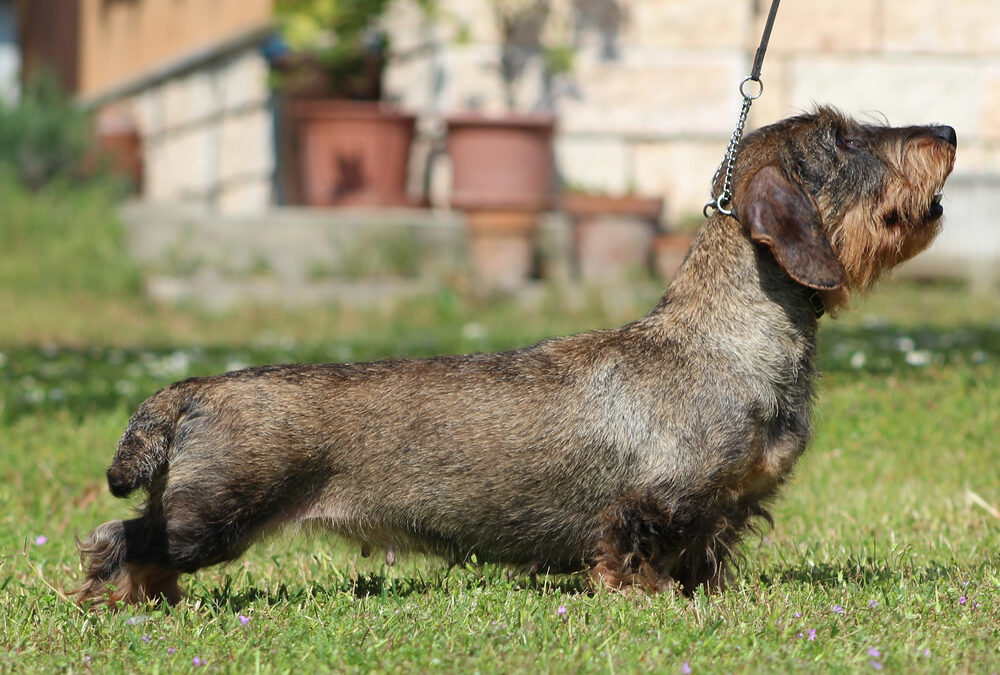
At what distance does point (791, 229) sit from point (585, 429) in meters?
0.94

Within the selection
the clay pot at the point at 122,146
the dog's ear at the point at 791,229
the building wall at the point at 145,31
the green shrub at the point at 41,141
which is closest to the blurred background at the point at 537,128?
the building wall at the point at 145,31

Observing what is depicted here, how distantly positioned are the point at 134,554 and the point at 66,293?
9620 mm

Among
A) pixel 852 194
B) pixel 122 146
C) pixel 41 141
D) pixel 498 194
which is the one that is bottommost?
pixel 498 194

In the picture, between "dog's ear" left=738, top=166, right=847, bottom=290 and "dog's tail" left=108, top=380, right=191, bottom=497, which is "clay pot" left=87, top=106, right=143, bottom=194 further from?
"dog's ear" left=738, top=166, right=847, bottom=290

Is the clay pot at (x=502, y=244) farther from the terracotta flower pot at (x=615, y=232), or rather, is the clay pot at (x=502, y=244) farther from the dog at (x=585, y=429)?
the dog at (x=585, y=429)

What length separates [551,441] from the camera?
4363 mm

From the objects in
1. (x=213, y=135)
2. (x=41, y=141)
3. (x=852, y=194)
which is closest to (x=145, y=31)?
(x=41, y=141)

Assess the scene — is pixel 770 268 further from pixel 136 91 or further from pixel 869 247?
pixel 136 91

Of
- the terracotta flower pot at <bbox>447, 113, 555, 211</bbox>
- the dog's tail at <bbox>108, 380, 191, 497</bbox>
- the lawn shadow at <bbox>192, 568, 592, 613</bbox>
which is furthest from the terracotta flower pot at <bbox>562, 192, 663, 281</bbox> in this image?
the dog's tail at <bbox>108, 380, 191, 497</bbox>

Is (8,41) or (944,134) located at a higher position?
(8,41)

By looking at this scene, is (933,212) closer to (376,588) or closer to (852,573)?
(852,573)

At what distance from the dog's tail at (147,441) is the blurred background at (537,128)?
7.57 m

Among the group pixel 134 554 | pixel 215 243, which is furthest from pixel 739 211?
pixel 215 243

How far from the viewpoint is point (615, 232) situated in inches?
480
